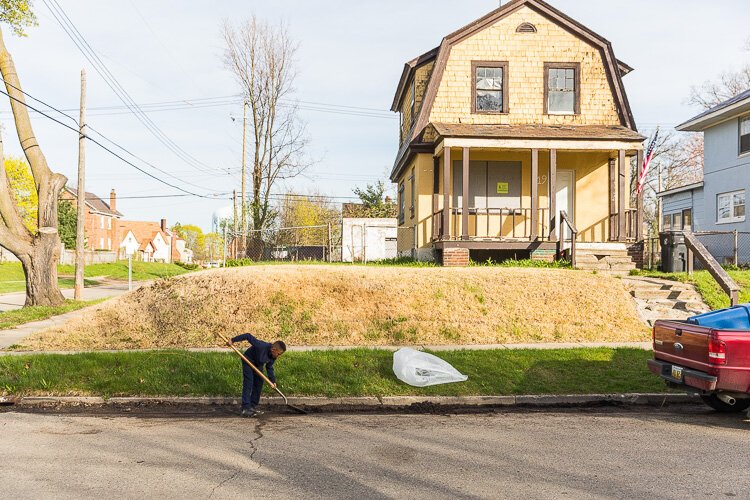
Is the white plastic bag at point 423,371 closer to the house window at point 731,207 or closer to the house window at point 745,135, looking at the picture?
the house window at point 731,207

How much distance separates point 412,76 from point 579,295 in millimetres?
11793

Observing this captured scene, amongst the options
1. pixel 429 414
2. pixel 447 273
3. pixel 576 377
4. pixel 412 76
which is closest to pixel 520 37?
pixel 412 76

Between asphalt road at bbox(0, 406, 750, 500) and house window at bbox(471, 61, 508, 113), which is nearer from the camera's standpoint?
asphalt road at bbox(0, 406, 750, 500)

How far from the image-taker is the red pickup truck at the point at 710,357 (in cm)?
678

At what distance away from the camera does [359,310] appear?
1270cm

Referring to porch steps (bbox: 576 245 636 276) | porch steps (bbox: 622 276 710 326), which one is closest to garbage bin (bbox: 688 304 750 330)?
porch steps (bbox: 622 276 710 326)

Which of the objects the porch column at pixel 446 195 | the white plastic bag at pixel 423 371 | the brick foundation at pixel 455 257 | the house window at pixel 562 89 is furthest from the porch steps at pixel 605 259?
the white plastic bag at pixel 423 371

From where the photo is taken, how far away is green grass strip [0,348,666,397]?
8688mm

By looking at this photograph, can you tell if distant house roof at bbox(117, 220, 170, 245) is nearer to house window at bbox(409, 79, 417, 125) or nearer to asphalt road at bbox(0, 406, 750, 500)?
house window at bbox(409, 79, 417, 125)

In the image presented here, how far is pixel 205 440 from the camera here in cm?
637

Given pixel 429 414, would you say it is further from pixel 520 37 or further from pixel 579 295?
pixel 520 37

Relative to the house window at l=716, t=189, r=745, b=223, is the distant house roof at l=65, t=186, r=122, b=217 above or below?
above

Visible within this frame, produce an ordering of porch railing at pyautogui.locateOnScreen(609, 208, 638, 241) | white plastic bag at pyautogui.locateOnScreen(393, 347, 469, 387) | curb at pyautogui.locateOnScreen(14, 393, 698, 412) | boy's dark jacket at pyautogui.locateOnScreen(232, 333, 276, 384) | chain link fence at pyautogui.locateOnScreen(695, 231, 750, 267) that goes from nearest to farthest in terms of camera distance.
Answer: boy's dark jacket at pyautogui.locateOnScreen(232, 333, 276, 384) → curb at pyautogui.locateOnScreen(14, 393, 698, 412) → white plastic bag at pyautogui.locateOnScreen(393, 347, 469, 387) → porch railing at pyautogui.locateOnScreen(609, 208, 638, 241) → chain link fence at pyautogui.locateOnScreen(695, 231, 750, 267)

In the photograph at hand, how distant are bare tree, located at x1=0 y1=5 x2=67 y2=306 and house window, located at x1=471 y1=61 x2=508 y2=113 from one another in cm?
1368
